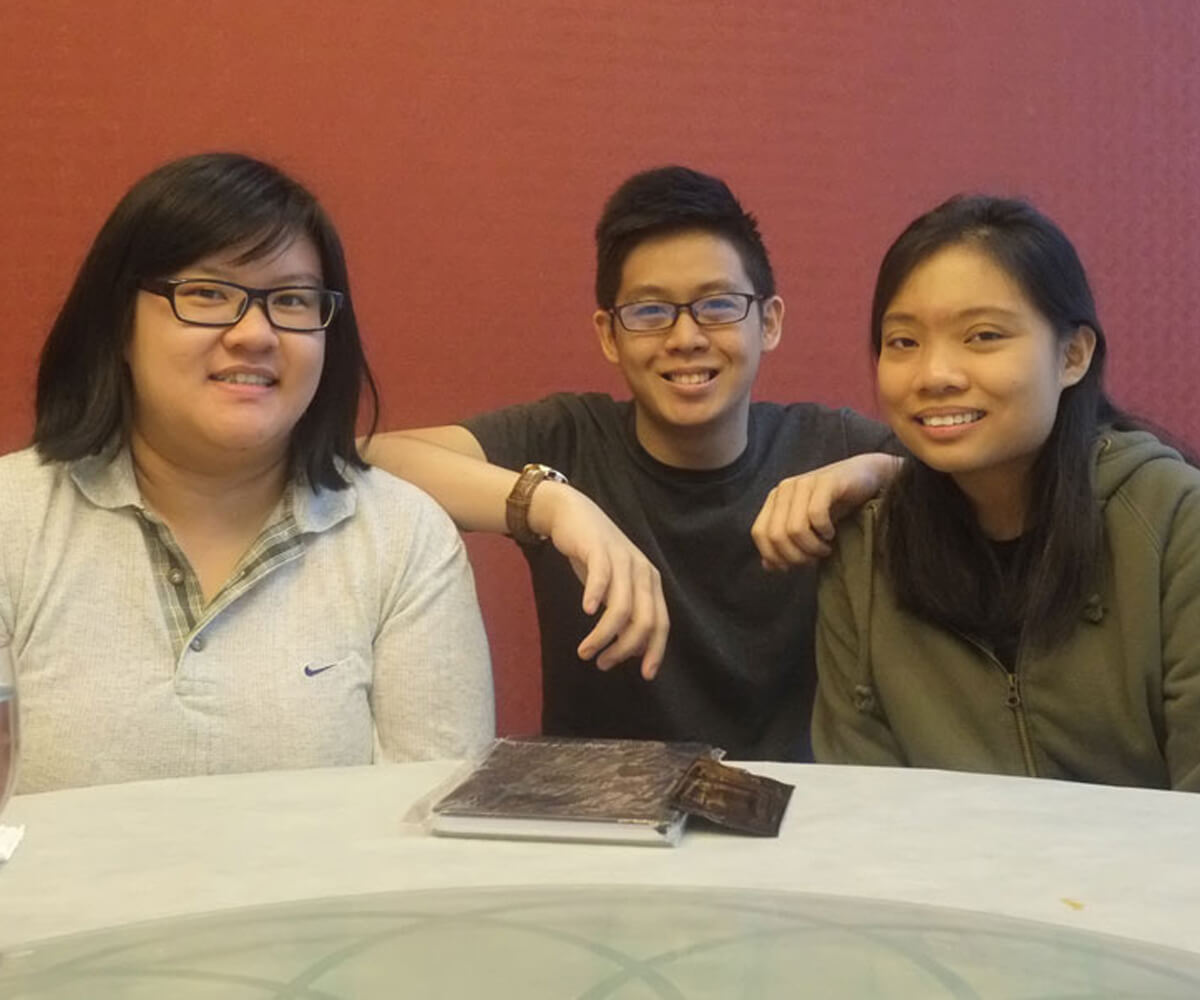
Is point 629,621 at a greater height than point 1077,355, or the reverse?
point 1077,355

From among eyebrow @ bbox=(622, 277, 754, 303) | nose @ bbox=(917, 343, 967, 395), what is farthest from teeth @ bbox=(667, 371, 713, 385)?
nose @ bbox=(917, 343, 967, 395)

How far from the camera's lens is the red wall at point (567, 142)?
2051 millimetres

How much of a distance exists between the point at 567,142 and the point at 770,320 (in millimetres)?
593

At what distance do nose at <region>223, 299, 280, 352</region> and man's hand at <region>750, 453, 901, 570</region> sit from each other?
1.96 ft

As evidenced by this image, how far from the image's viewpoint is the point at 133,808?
86cm

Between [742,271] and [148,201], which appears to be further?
[742,271]

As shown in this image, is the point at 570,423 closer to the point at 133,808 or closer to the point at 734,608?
the point at 734,608

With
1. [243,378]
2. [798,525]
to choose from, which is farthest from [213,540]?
[798,525]

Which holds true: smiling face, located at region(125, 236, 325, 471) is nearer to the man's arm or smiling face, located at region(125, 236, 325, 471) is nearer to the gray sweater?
the gray sweater

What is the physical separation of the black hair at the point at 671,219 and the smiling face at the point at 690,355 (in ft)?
0.04

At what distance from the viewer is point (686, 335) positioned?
1687 millimetres

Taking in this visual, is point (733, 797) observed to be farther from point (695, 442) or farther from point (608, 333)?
point (608, 333)

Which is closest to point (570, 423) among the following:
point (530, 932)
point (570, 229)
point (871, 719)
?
point (570, 229)

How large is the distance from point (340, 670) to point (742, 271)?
2.81ft
